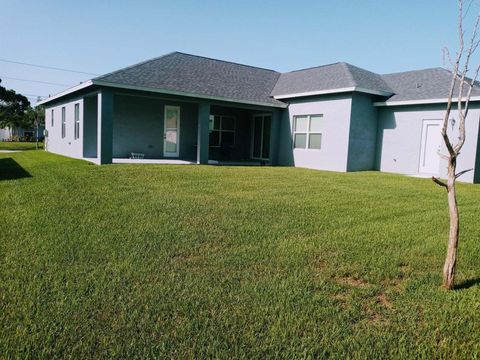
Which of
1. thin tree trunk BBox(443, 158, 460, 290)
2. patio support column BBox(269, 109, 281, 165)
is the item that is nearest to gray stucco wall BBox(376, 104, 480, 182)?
patio support column BBox(269, 109, 281, 165)

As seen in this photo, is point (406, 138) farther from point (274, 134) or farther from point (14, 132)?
point (14, 132)

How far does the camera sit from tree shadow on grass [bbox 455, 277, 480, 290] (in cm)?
381

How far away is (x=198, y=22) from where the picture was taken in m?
19.5

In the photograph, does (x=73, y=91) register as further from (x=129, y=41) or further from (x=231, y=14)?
(x=129, y=41)

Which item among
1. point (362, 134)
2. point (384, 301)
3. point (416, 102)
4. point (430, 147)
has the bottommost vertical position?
point (384, 301)

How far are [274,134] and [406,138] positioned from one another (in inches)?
225

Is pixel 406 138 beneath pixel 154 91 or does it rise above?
beneath

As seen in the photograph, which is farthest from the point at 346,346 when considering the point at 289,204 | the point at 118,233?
the point at 289,204

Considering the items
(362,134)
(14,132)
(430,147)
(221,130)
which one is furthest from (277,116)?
(14,132)

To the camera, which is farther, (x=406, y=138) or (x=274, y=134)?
(x=274, y=134)

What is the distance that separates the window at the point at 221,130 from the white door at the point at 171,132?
2.18m

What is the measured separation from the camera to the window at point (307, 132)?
16.1 m

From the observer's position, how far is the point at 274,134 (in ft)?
58.4

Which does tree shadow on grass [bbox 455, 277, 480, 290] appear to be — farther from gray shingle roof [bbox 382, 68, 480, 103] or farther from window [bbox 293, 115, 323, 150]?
window [bbox 293, 115, 323, 150]
